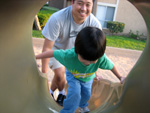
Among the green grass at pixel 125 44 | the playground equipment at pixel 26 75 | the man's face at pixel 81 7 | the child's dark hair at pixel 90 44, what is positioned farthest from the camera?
the green grass at pixel 125 44

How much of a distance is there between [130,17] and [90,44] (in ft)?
34.6

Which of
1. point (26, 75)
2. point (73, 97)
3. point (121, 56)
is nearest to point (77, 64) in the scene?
point (73, 97)

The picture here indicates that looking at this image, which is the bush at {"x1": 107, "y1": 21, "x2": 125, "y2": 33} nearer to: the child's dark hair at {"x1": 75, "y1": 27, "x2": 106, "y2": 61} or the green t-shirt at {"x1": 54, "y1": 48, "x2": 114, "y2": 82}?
the green t-shirt at {"x1": 54, "y1": 48, "x2": 114, "y2": 82}

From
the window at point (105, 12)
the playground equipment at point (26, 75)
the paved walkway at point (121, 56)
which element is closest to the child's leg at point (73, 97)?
the playground equipment at point (26, 75)

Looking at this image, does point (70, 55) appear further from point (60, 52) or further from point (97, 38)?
point (97, 38)

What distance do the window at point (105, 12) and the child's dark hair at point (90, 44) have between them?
1054 cm

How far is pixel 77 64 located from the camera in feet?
5.18

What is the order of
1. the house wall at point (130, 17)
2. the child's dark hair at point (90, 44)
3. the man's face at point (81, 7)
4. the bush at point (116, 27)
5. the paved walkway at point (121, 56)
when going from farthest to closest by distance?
the house wall at point (130, 17) < the bush at point (116, 27) < the paved walkway at point (121, 56) < the man's face at point (81, 7) < the child's dark hair at point (90, 44)

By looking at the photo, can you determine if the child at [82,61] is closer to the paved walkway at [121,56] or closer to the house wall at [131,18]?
the paved walkway at [121,56]

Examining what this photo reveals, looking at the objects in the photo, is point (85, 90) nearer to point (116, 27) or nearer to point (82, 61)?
point (82, 61)

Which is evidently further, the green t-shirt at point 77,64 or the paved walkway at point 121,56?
the paved walkway at point 121,56

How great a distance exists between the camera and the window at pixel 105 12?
11.3m

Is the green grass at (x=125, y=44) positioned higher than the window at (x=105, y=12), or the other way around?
the window at (x=105, y=12)

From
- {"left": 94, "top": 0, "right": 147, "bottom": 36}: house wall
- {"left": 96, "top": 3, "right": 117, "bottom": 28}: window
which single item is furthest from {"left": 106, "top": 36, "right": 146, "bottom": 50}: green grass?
{"left": 96, "top": 3, "right": 117, "bottom": 28}: window
